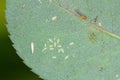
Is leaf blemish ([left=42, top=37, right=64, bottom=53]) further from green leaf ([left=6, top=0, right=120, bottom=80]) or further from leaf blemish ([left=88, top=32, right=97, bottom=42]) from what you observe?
leaf blemish ([left=88, top=32, right=97, bottom=42])

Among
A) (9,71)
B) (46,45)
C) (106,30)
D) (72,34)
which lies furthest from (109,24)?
(9,71)

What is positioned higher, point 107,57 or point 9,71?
point 107,57

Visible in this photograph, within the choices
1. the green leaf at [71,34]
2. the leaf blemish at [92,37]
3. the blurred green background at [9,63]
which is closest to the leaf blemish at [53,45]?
the green leaf at [71,34]

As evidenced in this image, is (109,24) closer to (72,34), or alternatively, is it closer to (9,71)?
(72,34)

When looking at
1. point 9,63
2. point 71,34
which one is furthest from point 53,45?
point 9,63

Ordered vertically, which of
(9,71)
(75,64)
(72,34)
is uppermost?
(72,34)

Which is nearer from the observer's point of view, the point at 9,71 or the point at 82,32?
the point at 82,32

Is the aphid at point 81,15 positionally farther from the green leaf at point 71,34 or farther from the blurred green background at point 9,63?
the blurred green background at point 9,63
